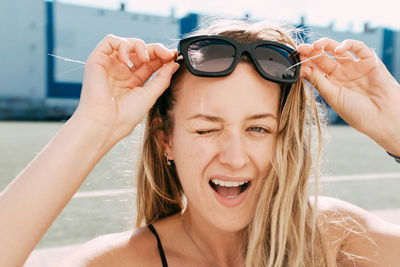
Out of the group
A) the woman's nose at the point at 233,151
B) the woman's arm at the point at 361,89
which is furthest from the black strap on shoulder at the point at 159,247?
the woman's arm at the point at 361,89

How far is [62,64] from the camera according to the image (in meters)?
33.1

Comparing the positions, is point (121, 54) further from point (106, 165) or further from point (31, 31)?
point (31, 31)

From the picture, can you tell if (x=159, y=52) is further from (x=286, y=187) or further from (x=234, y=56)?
(x=286, y=187)

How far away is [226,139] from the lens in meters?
1.89

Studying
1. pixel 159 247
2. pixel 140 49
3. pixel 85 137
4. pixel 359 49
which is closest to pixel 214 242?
pixel 159 247

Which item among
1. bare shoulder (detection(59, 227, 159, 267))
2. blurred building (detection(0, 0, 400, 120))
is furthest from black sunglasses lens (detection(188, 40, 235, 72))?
blurred building (detection(0, 0, 400, 120))

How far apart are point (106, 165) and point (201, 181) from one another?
8.09m

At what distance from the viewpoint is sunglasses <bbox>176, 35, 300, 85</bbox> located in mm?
1903

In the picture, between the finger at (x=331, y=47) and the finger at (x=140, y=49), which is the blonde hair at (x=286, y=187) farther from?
the finger at (x=140, y=49)

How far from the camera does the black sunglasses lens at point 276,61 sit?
6.29 feet

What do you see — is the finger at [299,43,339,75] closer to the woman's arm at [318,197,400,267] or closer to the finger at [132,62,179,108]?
the finger at [132,62,179,108]

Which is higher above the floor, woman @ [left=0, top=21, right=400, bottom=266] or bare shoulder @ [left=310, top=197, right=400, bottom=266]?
woman @ [left=0, top=21, right=400, bottom=266]

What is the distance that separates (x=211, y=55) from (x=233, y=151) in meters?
0.52

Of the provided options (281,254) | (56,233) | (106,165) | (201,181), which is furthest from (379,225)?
(106,165)
